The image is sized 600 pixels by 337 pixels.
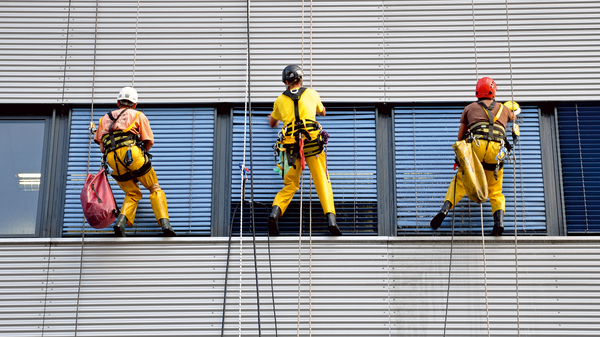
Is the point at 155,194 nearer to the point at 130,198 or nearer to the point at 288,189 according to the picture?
the point at 130,198

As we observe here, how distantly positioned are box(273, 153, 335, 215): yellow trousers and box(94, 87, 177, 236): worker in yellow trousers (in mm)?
1303

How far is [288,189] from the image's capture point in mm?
7113

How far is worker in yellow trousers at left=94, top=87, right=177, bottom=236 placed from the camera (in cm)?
689

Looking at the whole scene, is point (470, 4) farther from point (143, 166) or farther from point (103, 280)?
point (103, 280)

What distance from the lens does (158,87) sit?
777cm

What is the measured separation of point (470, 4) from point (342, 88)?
6.41 feet

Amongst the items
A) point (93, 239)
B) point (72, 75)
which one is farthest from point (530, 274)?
point (72, 75)

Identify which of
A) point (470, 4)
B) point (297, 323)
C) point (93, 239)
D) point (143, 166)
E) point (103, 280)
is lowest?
point (297, 323)

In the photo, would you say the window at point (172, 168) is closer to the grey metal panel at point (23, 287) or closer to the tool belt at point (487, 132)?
the grey metal panel at point (23, 287)

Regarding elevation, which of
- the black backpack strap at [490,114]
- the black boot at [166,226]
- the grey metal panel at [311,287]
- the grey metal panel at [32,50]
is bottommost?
the grey metal panel at [311,287]

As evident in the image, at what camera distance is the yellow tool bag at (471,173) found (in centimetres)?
657

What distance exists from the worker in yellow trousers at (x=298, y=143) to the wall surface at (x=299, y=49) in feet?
2.29

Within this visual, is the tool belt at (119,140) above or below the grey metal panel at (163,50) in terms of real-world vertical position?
below

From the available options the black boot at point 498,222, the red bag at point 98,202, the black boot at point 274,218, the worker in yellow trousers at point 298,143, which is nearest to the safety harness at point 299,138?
the worker in yellow trousers at point 298,143
